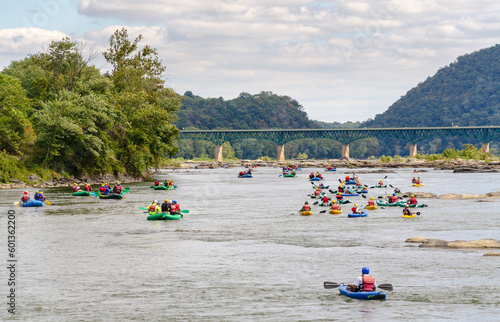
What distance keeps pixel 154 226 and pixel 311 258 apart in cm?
1673

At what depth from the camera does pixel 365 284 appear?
27125 millimetres

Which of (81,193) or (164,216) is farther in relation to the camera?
(81,193)

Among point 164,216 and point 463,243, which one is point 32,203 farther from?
point 463,243

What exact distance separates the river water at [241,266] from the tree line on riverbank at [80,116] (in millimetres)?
28025

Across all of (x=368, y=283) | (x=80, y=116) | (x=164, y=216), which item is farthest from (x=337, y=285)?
(x=80, y=116)

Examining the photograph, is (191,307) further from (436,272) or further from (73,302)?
(436,272)

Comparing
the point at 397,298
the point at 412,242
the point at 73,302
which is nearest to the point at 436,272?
the point at 397,298

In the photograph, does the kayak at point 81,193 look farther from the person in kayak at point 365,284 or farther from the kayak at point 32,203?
the person in kayak at point 365,284

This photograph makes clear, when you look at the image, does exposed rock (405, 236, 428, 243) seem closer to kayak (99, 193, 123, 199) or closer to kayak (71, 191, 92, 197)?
kayak (99, 193, 123, 199)

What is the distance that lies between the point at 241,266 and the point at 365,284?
8.55 metres

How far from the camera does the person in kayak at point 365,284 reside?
27.0 m

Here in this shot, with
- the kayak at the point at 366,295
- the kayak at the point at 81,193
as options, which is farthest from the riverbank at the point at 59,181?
the kayak at the point at 366,295

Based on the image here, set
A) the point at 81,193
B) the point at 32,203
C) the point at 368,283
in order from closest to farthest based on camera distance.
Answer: the point at 368,283 < the point at 32,203 < the point at 81,193

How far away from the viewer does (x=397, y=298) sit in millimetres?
27516
